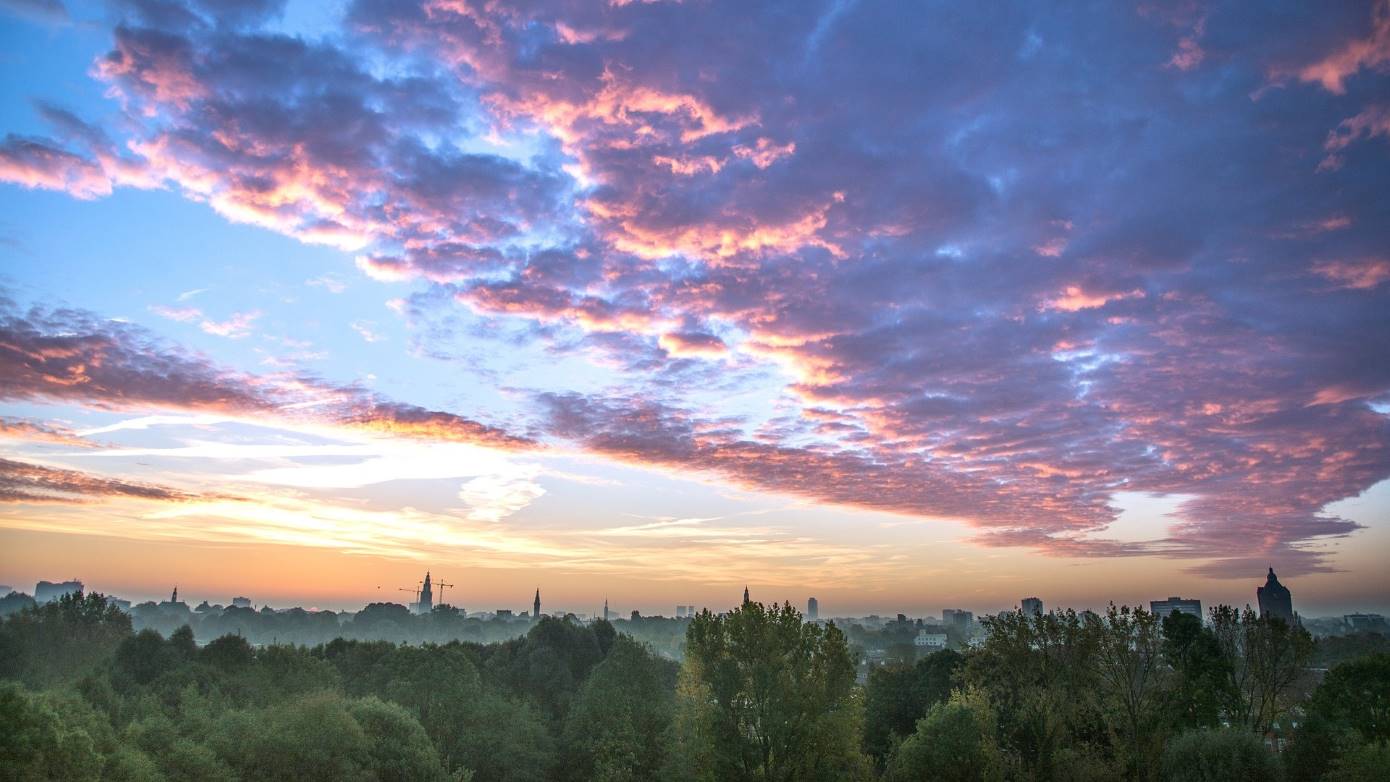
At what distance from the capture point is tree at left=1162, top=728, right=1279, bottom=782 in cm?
4416

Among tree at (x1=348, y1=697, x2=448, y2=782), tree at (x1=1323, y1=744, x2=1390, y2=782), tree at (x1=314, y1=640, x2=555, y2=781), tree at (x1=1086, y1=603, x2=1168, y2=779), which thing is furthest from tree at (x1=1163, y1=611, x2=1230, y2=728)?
tree at (x1=348, y1=697, x2=448, y2=782)

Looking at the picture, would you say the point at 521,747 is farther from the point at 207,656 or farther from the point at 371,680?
the point at 207,656

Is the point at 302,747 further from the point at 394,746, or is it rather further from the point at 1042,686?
the point at 1042,686

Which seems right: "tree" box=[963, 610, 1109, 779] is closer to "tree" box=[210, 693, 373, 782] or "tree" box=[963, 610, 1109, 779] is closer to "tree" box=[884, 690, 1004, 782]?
"tree" box=[884, 690, 1004, 782]

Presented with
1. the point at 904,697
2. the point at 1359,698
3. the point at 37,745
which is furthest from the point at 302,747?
the point at 1359,698

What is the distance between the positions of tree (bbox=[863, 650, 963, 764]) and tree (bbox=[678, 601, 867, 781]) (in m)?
26.5

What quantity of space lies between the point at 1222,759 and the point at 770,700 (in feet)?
84.7

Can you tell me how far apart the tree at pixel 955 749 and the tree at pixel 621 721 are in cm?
2347

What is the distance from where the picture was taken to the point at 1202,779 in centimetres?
4453

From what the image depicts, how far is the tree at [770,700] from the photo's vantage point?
152 feet

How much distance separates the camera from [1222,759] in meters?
44.5

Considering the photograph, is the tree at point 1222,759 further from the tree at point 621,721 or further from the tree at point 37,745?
the tree at point 37,745

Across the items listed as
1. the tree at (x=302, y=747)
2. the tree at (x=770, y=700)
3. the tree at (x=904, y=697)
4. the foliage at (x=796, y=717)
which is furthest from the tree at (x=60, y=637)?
the tree at (x=904, y=697)

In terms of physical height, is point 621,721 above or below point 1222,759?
below
